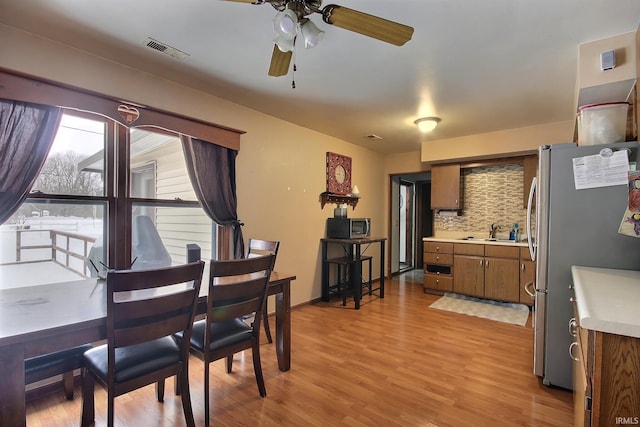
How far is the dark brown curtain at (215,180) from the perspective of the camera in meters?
2.86

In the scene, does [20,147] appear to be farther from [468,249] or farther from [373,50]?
[468,249]

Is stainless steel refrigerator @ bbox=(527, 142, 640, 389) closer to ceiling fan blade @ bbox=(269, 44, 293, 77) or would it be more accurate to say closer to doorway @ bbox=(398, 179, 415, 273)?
ceiling fan blade @ bbox=(269, 44, 293, 77)

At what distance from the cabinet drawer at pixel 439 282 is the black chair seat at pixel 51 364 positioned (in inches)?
172

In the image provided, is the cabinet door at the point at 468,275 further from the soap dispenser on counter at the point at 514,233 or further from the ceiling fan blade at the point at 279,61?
the ceiling fan blade at the point at 279,61

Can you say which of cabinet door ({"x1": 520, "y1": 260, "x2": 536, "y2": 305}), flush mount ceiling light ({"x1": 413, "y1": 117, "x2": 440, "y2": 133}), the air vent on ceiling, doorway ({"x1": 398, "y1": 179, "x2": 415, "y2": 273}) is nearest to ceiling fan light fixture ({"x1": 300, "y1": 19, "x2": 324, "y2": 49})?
the air vent on ceiling

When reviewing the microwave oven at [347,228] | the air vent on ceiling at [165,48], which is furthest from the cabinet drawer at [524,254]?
the air vent on ceiling at [165,48]

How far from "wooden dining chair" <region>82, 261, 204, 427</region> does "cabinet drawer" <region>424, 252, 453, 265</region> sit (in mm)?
3986

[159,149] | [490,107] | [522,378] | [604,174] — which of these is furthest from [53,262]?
[490,107]

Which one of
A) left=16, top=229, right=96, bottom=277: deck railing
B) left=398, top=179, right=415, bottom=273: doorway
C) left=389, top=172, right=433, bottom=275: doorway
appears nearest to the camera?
left=16, top=229, right=96, bottom=277: deck railing

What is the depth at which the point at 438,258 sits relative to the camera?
4.82 metres

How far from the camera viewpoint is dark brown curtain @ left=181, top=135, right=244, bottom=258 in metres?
2.86

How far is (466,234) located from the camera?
5.15 m

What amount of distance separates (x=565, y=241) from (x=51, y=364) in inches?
127

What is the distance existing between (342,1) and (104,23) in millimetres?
1457
